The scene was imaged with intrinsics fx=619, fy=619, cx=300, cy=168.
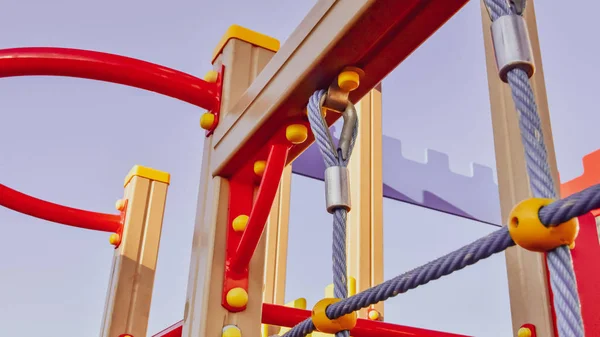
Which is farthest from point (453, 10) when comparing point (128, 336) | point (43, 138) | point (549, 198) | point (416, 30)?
point (43, 138)

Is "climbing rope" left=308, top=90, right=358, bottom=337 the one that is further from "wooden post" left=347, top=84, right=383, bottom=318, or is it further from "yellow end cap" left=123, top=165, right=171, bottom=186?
"wooden post" left=347, top=84, right=383, bottom=318

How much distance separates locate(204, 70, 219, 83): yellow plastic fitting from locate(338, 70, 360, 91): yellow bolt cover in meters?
0.30

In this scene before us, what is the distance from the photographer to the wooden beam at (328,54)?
470mm

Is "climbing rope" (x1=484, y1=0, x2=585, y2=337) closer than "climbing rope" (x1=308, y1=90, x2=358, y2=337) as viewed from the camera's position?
Yes

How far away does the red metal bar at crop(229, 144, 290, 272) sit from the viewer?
0.63 metres

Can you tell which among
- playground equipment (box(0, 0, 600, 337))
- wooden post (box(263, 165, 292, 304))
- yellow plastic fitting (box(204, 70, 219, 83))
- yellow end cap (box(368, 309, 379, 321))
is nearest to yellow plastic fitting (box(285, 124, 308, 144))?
playground equipment (box(0, 0, 600, 337))

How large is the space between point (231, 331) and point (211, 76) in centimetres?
33

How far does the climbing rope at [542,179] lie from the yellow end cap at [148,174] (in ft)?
3.19

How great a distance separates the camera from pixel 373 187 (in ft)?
5.64

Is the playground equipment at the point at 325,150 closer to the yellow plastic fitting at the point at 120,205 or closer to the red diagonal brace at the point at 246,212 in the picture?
the red diagonal brace at the point at 246,212

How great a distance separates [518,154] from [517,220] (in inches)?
23.8

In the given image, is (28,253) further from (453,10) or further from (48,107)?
(453,10)

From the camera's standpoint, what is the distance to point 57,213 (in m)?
1.15

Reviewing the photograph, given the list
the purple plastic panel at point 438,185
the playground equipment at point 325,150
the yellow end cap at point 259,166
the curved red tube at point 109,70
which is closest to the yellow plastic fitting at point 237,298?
the playground equipment at point 325,150
